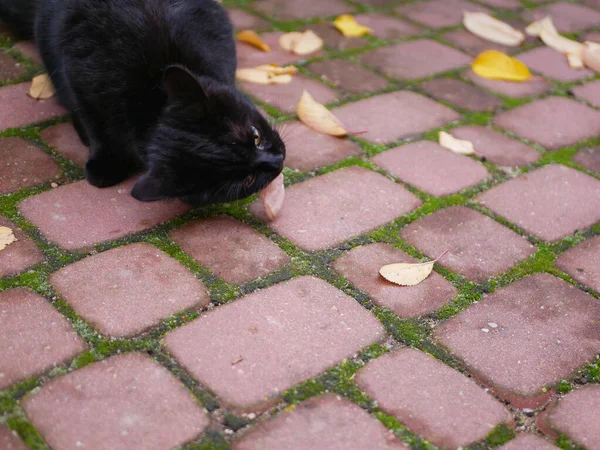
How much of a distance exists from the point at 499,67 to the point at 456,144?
0.79 meters

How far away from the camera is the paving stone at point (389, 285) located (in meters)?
1.99

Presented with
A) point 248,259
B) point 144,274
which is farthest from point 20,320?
point 248,259

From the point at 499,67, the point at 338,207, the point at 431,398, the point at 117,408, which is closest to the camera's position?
the point at 117,408

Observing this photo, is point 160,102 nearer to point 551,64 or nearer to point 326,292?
point 326,292

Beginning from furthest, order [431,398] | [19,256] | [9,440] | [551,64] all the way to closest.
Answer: [551,64] → [19,256] → [431,398] → [9,440]

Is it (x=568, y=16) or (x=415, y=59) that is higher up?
(x=568, y=16)

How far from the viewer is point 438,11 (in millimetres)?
3920

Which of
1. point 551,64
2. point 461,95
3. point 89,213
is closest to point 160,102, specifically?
point 89,213

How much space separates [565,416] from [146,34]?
5.67 ft

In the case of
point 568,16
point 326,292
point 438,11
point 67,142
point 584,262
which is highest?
point 568,16

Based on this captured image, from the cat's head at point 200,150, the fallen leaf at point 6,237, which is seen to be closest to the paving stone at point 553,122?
the cat's head at point 200,150

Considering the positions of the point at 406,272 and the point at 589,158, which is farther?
the point at 589,158

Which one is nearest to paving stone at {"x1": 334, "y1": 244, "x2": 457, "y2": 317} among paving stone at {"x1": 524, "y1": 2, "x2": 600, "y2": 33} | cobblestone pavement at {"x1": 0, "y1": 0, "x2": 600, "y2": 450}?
cobblestone pavement at {"x1": 0, "y1": 0, "x2": 600, "y2": 450}

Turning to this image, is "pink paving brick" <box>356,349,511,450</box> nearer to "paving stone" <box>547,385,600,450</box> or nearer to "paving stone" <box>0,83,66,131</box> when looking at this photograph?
"paving stone" <box>547,385,600,450</box>
